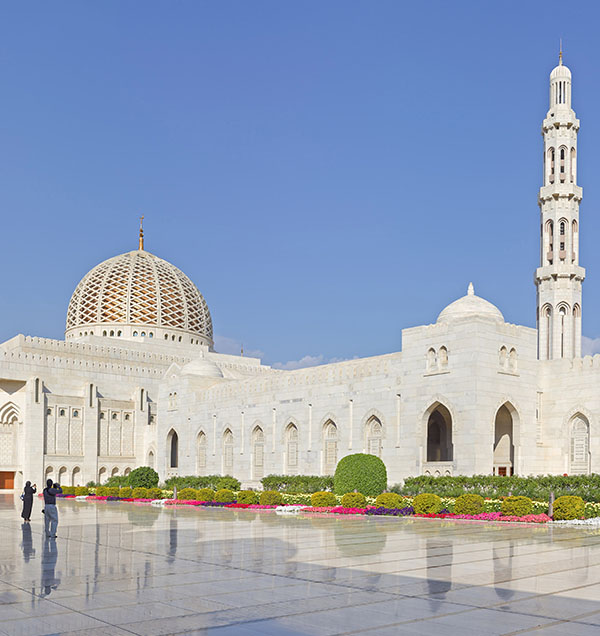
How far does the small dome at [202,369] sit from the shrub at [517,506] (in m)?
26.3

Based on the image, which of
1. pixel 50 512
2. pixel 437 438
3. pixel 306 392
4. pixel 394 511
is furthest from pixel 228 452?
pixel 50 512

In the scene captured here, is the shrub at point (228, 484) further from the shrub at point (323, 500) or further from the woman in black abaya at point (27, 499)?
the woman in black abaya at point (27, 499)

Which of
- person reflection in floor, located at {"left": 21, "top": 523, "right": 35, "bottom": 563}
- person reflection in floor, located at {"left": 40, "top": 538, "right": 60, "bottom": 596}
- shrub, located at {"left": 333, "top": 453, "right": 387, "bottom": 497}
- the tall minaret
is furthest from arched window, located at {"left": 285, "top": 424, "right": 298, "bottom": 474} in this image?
person reflection in floor, located at {"left": 40, "top": 538, "right": 60, "bottom": 596}

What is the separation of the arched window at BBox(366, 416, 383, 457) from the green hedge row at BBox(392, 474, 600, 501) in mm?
4678

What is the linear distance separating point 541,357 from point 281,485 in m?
12.8

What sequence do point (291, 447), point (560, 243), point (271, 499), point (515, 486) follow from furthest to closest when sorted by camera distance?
point (291, 447), point (560, 243), point (271, 499), point (515, 486)

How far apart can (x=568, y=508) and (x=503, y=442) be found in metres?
12.5

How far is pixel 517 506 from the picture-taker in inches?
750

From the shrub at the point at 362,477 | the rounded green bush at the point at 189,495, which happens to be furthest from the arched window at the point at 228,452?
the shrub at the point at 362,477

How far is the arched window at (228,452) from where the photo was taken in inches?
1545

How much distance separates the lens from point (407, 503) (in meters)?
22.5

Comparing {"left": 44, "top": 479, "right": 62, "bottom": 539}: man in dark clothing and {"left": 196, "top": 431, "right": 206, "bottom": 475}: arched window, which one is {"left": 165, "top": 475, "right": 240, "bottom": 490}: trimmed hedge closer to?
{"left": 196, "top": 431, "right": 206, "bottom": 475}: arched window

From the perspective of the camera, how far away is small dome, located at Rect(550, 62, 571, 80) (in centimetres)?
3591

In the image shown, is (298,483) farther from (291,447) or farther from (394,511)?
(394,511)
